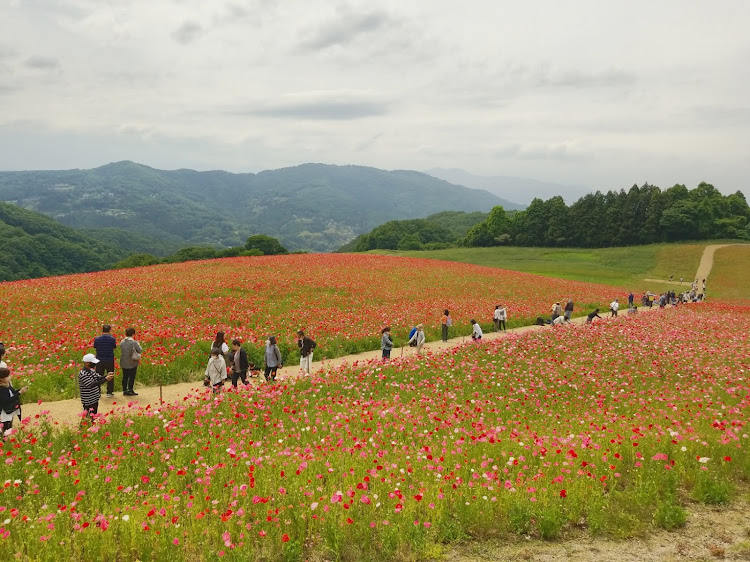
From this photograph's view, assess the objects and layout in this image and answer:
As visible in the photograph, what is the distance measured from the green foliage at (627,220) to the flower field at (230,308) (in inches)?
2406

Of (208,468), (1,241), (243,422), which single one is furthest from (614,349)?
(1,241)

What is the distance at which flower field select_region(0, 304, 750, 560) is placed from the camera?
19.6ft

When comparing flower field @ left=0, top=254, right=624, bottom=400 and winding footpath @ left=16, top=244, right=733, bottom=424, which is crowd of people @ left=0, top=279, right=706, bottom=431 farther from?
flower field @ left=0, top=254, right=624, bottom=400

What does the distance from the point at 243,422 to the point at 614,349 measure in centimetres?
1454

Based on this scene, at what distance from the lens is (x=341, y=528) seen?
20.1 ft

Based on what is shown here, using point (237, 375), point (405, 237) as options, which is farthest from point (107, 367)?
point (405, 237)

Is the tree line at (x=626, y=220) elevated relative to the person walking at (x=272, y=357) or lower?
elevated

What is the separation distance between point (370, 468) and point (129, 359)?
9.38 meters

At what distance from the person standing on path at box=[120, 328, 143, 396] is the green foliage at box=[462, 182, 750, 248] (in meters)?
96.8

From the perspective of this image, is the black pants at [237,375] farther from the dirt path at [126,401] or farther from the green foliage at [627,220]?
the green foliage at [627,220]

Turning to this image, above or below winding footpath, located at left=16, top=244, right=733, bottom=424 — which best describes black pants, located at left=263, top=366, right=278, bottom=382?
above

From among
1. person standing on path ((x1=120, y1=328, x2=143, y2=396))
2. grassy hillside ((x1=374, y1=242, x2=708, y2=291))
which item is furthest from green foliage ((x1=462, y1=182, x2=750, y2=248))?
person standing on path ((x1=120, y1=328, x2=143, y2=396))

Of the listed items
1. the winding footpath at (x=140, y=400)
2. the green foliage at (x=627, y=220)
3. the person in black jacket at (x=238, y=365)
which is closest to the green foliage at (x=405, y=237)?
the green foliage at (x=627, y=220)

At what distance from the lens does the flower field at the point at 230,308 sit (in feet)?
56.0
